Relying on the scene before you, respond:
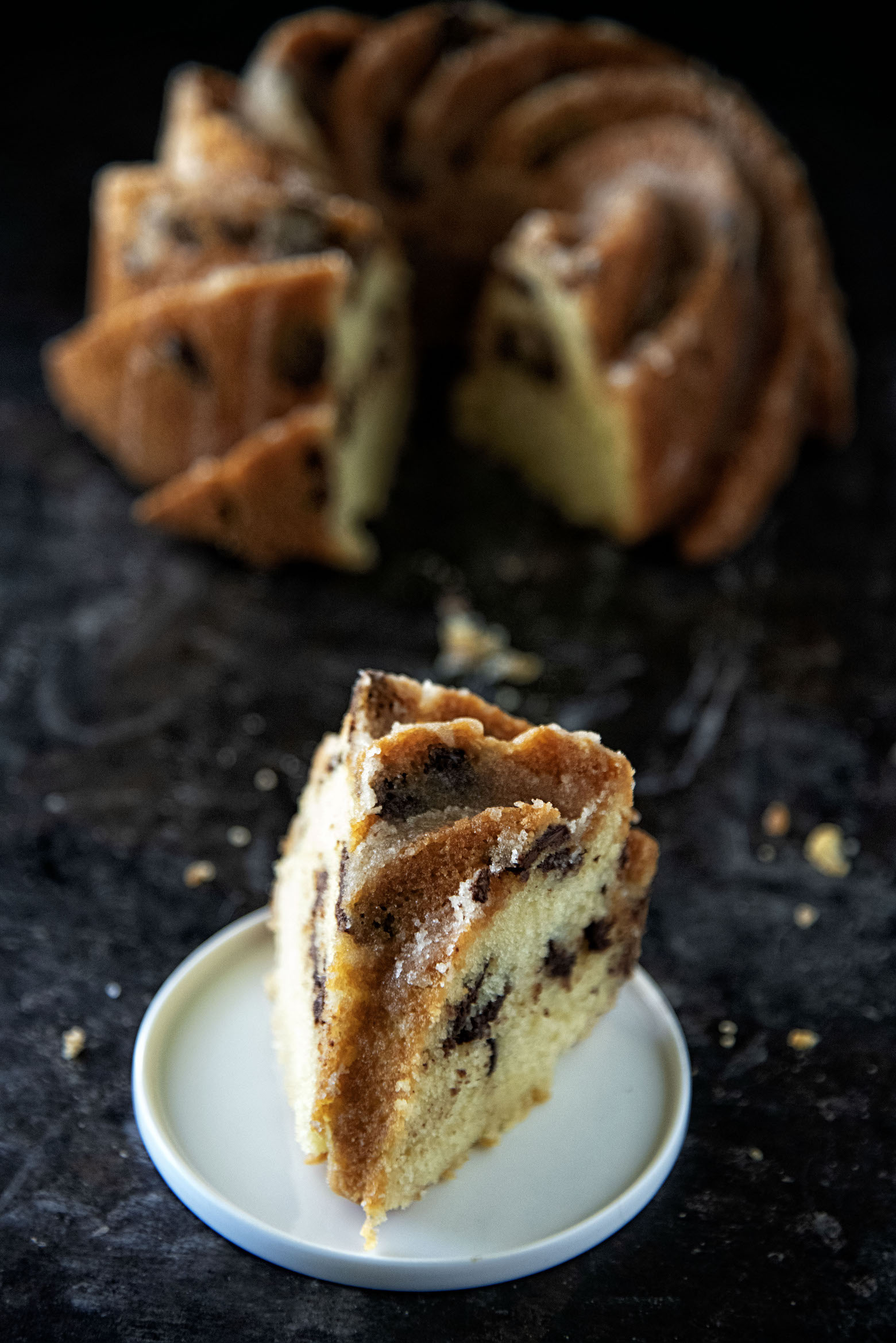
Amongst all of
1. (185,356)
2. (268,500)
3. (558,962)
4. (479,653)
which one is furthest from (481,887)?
(185,356)

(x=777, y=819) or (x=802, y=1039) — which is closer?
(x=802, y=1039)

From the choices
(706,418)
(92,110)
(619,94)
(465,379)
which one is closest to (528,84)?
(619,94)

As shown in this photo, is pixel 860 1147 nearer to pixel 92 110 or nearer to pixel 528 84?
pixel 528 84

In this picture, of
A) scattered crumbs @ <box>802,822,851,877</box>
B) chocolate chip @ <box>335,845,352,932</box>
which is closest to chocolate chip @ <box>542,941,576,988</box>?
chocolate chip @ <box>335,845,352,932</box>

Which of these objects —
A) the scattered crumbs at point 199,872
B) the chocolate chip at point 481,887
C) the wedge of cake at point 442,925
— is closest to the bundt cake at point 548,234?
the scattered crumbs at point 199,872

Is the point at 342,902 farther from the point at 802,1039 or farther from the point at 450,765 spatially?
the point at 802,1039

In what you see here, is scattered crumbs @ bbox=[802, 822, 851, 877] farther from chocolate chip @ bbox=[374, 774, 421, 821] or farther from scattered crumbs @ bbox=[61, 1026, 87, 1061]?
scattered crumbs @ bbox=[61, 1026, 87, 1061]
